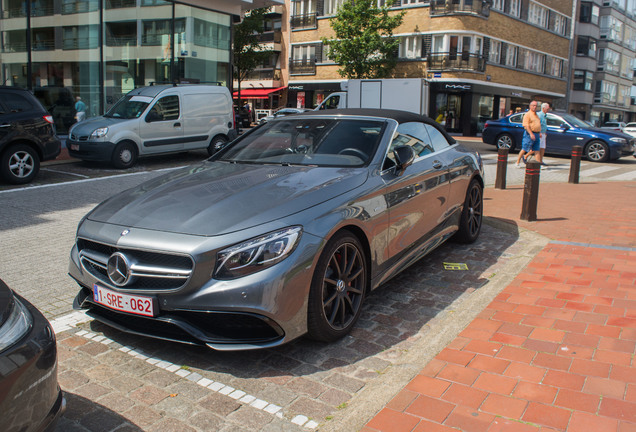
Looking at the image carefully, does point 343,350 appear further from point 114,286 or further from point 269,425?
point 114,286

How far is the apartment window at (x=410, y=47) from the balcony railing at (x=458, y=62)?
1608 mm

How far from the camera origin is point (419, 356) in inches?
140

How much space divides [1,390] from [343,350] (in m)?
2.21

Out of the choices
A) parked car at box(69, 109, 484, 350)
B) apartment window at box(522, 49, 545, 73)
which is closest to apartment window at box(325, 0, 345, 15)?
apartment window at box(522, 49, 545, 73)

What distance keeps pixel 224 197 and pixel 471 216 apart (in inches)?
141

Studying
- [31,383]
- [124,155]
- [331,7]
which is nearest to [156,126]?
[124,155]

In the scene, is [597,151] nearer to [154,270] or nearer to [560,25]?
[154,270]

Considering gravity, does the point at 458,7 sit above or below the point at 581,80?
above

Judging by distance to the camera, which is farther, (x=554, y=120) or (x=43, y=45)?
(x=554, y=120)

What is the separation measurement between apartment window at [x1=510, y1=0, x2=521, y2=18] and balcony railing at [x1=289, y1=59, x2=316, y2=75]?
16259 millimetres

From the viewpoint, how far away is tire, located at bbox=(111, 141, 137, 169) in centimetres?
1273

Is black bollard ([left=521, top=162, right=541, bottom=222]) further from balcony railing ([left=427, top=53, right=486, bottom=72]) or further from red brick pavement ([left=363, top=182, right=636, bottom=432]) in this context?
balcony railing ([left=427, top=53, right=486, bottom=72])

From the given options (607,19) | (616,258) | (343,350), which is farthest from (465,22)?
(343,350)

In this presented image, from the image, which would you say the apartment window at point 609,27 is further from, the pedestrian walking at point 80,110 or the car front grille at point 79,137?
the car front grille at point 79,137
